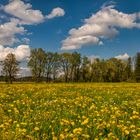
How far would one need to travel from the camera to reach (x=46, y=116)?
359 inches

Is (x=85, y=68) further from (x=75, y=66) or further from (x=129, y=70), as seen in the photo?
(x=129, y=70)

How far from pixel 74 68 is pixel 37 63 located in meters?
22.9

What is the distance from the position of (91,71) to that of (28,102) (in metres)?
136

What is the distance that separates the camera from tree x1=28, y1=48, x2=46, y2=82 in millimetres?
122812

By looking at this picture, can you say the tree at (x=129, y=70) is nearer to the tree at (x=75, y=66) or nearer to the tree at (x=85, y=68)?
the tree at (x=85, y=68)

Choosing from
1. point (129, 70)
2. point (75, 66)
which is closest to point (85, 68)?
point (75, 66)

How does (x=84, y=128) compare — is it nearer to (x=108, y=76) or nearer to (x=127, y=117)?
(x=127, y=117)

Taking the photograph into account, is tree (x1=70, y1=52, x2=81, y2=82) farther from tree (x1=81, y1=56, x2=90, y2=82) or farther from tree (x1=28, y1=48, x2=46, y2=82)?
tree (x1=28, y1=48, x2=46, y2=82)

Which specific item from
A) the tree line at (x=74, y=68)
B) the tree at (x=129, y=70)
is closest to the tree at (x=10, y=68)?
the tree line at (x=74, y=68)

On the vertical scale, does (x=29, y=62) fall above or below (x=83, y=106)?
above

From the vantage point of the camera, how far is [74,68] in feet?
467

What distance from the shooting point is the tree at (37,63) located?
123 meters

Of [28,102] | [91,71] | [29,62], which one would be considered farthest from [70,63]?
[28,102]

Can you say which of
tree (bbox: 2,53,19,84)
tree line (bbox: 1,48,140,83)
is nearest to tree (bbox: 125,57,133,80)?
tree line (bbox: 1,48,140,83)
